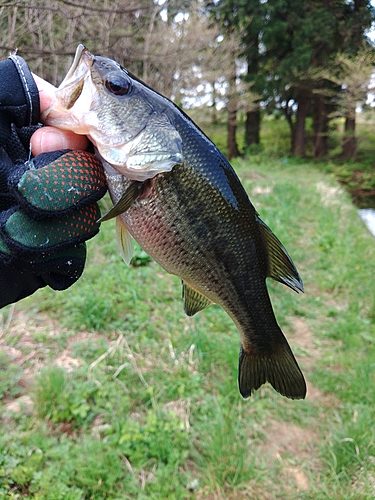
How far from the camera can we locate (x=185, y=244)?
6.01 ft

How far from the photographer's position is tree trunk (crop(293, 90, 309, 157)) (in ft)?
76.5

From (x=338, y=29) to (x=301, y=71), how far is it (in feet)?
9.56

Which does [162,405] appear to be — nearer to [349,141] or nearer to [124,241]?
[124,241]

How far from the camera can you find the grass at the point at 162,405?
2.81 m

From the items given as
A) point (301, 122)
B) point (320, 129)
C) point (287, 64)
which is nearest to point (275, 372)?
point (287, 64)

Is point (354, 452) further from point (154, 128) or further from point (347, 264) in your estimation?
point (347, 264)

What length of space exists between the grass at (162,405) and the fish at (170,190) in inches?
60.7

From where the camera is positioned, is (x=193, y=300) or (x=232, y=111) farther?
(x=232, y=111)

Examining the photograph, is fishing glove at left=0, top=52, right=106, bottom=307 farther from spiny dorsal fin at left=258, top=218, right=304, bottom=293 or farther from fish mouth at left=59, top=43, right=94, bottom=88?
spiny dorsal fin at left=258, top=218, right=304, bottom=293

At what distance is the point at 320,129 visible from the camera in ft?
76.4

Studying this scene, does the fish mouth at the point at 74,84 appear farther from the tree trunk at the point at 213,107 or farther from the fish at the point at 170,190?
the tree trunk at the point at 213,107

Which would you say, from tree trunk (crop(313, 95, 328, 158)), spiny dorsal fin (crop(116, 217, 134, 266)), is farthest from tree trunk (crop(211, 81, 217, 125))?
spiny dorsal fin (crop(116, 217, 134, 266))

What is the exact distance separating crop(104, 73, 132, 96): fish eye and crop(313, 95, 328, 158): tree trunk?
2340 centimetres

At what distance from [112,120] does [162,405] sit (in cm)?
252
